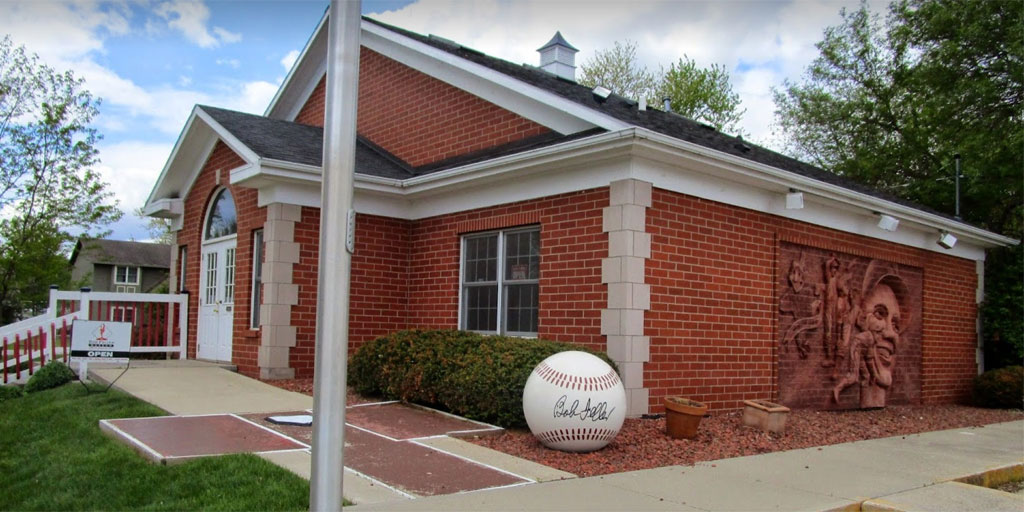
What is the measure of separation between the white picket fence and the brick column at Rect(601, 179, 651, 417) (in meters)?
8.28

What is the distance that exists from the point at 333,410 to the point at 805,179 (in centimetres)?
898

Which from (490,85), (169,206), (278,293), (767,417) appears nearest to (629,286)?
(767,417)

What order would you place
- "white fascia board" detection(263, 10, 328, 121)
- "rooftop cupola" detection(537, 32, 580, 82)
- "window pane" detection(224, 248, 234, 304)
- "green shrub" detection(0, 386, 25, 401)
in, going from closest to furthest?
"green shrub" detection(0, 386, 25, 401) → "window pane" detection(224, 248, 234, 304) → "white fascia board" detection(263, 10, 328, 121) → "rooftop cupola" detection(537, 32, 580, 82)

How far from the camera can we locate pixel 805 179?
37.4 ft

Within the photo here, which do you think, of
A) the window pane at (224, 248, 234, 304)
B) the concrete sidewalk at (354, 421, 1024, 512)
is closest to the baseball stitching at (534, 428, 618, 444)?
the concrete sidewalk at (354, 421, 1024, 512)

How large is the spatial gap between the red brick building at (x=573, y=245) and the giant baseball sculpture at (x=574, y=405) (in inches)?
71.7

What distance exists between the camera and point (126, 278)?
179 feet

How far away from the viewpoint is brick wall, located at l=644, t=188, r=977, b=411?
10.2 metres

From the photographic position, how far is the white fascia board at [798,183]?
9781 mm

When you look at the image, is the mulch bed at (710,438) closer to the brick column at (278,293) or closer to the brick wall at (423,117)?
the brick column at (278,293)

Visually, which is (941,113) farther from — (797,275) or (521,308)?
(521,308)

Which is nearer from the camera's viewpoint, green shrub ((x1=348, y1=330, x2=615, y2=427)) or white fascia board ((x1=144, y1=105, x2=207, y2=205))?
green shrub ((x1=348, y1=330, x2=615, y2=427))

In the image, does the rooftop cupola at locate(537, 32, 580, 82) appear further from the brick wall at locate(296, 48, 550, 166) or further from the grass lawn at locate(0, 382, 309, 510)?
the grass lawn at locate(0, 382, 309, 510)
